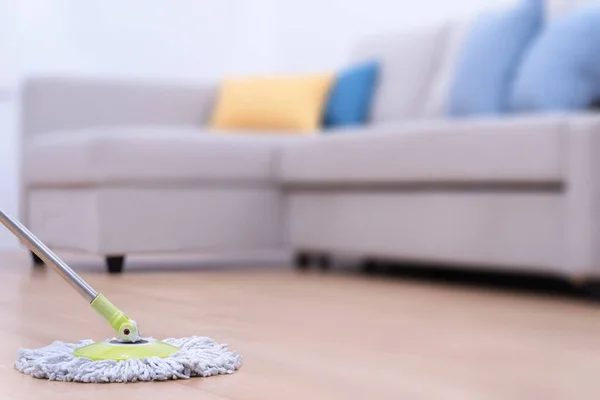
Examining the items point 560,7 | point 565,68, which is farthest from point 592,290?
point 560,7

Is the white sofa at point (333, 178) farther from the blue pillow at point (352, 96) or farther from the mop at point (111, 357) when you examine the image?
the mop at point (111, 357)

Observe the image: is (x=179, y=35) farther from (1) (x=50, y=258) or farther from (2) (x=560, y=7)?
(1) (x=50, y=258)

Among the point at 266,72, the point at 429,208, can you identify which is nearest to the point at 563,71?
the point at 429,208

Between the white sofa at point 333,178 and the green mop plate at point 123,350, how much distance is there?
3.95ft

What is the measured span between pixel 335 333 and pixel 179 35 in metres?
3.60

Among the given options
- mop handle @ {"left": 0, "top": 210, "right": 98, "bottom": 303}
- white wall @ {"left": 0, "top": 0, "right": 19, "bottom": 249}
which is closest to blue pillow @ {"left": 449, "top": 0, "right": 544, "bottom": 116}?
mop handle @ {"left": 0, "top": 210, "right": 98, "bottom": 303}

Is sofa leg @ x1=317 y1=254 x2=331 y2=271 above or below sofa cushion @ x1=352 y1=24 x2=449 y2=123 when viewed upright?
below

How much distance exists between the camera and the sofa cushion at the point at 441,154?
2.28 metres

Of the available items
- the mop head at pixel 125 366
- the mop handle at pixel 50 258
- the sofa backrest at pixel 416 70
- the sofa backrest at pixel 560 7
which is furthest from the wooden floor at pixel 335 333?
the sofa backrest at pixel 560 7

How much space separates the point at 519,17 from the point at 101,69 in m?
2.42

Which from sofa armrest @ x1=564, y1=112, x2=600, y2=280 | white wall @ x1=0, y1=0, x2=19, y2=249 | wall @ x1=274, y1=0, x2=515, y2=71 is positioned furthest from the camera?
white wall @ x1=0, y1=0, x2=19, y2=249

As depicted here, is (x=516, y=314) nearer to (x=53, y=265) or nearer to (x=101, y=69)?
(x=53, y=265)

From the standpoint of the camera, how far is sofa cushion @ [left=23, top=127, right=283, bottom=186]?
2953 mm

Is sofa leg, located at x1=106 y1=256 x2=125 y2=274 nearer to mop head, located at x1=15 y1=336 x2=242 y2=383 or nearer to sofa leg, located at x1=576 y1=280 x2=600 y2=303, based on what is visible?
sofa leg, located at x1=576 y1=280 x2=600 y2=303
